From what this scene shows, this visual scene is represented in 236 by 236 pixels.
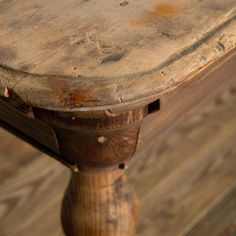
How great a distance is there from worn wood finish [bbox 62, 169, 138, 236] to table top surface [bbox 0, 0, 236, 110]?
0.58ft

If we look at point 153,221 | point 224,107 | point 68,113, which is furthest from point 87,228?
point 224,107

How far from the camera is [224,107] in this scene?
133 cm

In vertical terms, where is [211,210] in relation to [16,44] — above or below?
below

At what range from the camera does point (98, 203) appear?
63 centimetres

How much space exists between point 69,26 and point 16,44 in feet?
0.18

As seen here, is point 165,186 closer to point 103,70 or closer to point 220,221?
point 220,221

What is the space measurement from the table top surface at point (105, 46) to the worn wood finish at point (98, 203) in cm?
18

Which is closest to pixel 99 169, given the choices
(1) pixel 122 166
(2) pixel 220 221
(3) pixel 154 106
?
(1) pixel 122 166

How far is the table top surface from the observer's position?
0.44 m

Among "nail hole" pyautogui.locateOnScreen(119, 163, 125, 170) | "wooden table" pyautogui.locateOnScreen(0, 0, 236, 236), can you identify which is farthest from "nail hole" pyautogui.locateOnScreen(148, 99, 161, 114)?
"nail hole" pyautogui.locateOnScreen(119, 163, 125, 170)

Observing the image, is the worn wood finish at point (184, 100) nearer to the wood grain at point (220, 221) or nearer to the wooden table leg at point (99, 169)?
the wooden table leg at point (99, 169)

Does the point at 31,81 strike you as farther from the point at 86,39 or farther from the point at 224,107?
the point at 224,107

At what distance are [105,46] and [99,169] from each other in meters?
0.17

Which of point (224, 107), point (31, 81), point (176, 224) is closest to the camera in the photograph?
point (31, 81)
